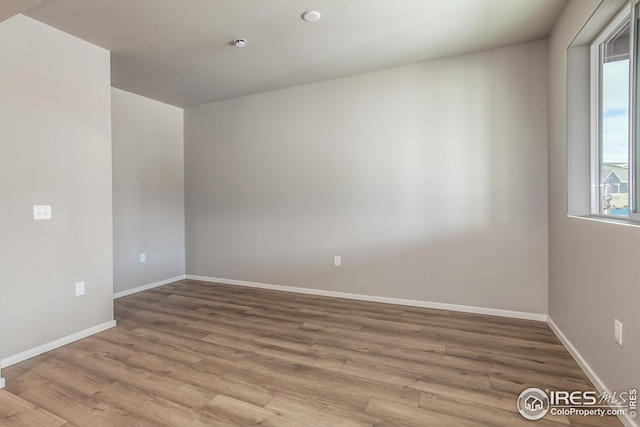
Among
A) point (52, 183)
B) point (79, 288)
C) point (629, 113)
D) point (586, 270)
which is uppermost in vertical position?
point (629, 113)

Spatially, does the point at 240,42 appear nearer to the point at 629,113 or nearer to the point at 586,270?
the point at 629,113

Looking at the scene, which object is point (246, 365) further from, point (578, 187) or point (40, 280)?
point (578, 187)

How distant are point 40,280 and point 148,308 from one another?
1.14 m

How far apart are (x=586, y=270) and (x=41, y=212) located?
393cm

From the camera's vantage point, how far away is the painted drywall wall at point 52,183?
2154mm

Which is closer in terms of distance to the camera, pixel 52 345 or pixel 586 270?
pixel 586 270

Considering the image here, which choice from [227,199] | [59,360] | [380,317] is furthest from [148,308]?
[380,317]

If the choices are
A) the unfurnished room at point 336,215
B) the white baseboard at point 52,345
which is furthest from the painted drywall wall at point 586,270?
the white baseboard at point 52,345

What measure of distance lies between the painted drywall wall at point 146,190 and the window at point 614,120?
15.4ft

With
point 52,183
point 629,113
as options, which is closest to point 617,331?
point 629,113

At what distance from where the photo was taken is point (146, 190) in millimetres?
→ 4066

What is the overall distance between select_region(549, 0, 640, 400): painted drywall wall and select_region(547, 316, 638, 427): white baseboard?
0.12 ft

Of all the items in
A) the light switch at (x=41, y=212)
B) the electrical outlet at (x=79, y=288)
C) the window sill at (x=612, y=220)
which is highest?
the light switch at (x=41, y=212)

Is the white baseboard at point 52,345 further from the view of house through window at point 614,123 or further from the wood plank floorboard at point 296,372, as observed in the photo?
the view of house through window at point 614,123
